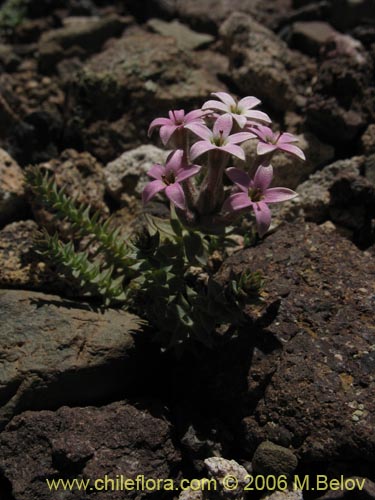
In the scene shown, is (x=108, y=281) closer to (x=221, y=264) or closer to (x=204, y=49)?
(x=221, y=264)

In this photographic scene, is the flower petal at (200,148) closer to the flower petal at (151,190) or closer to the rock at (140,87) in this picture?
the flower petal at (151,190)

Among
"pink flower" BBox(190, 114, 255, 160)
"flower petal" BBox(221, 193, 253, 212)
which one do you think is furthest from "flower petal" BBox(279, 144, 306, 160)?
"flower petal" BBox(221, 193, 253, 212)

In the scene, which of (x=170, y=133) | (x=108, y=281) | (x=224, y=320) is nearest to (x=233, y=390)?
(x=224, y=320)

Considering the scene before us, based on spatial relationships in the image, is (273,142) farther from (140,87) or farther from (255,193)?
(140,87)

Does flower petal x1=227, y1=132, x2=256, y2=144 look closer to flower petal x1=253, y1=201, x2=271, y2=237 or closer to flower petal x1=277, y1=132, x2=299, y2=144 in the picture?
flower petal x1=277, y1=132, x2=299, y2=144

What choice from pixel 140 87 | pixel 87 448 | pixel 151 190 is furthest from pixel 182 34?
pixel 87 448

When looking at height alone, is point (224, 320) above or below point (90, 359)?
above
